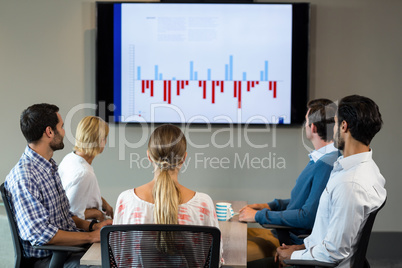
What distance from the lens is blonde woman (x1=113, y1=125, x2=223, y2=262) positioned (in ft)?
6.76

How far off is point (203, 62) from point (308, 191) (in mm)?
1696

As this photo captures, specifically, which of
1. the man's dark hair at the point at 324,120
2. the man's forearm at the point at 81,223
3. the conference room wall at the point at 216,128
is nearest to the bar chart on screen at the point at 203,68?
the conference room wall at the point at 216,128

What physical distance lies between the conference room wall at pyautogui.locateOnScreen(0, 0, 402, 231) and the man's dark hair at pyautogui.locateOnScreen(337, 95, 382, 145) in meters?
1.85

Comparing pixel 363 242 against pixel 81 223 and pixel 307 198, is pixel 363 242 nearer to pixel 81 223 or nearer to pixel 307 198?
Answer: pixel 307 198

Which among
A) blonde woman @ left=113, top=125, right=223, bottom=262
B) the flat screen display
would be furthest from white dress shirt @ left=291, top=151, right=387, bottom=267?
the flat screen display

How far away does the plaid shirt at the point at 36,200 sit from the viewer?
2.46 metres

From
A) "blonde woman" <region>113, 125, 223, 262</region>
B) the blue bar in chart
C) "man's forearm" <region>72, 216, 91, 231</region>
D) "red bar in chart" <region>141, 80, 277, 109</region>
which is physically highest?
the blue bar in chart

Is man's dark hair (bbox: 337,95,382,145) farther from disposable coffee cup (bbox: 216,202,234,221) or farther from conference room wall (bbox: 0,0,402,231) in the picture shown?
conference room wall (bbox: 0,0,402,231)

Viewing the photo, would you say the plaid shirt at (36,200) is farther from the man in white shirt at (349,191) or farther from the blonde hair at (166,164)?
the man in white shirt at (349,191)

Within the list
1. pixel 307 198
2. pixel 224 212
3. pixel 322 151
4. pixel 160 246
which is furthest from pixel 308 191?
pixel 160 246
